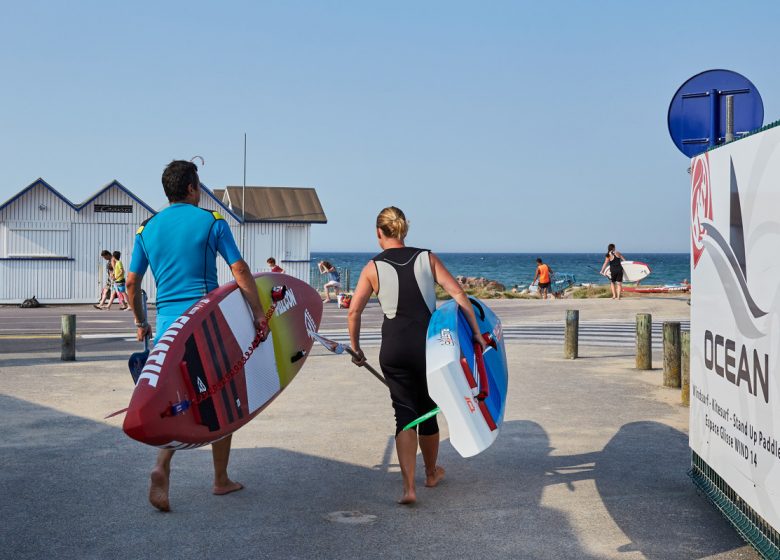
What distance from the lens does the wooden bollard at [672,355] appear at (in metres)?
11.2

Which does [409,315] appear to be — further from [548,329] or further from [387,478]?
[548,329]

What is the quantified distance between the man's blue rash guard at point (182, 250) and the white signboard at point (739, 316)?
116 inches

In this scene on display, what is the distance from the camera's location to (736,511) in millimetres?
4988

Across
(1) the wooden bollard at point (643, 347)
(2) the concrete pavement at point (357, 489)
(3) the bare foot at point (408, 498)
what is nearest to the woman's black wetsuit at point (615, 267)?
(1) the wooden bollard at point (643, 347)

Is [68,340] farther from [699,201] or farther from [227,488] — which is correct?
[699,201]

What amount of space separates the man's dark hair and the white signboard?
330 centimetres

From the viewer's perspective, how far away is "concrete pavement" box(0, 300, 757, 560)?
510 centimetres

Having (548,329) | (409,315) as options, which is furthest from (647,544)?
(548,329)

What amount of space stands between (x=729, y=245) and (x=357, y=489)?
9.70ft

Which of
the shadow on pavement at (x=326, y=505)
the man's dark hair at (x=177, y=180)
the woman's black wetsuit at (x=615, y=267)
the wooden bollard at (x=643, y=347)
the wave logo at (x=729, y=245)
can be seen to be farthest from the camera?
the woman's black wetsuit at (x=615, y=267)

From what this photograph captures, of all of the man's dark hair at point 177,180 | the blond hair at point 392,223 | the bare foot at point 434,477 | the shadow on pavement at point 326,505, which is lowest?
the shadow on pavement at point 326,505

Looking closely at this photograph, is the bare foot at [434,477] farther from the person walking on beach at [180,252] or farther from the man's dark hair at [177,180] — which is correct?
the man's dark hair at [177,180]

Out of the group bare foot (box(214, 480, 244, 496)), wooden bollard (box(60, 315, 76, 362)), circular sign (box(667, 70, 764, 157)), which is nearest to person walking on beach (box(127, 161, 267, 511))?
bare foot (box(214, 480, 244, 496))

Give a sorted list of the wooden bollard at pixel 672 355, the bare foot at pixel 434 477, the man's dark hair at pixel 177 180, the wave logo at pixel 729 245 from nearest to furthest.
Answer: the wave logo at pixel 729 245 → the man's dark hair at pixel 177 180 → the bare foot at pixel 434 477 → the wooden bollard at pixel 672 355
